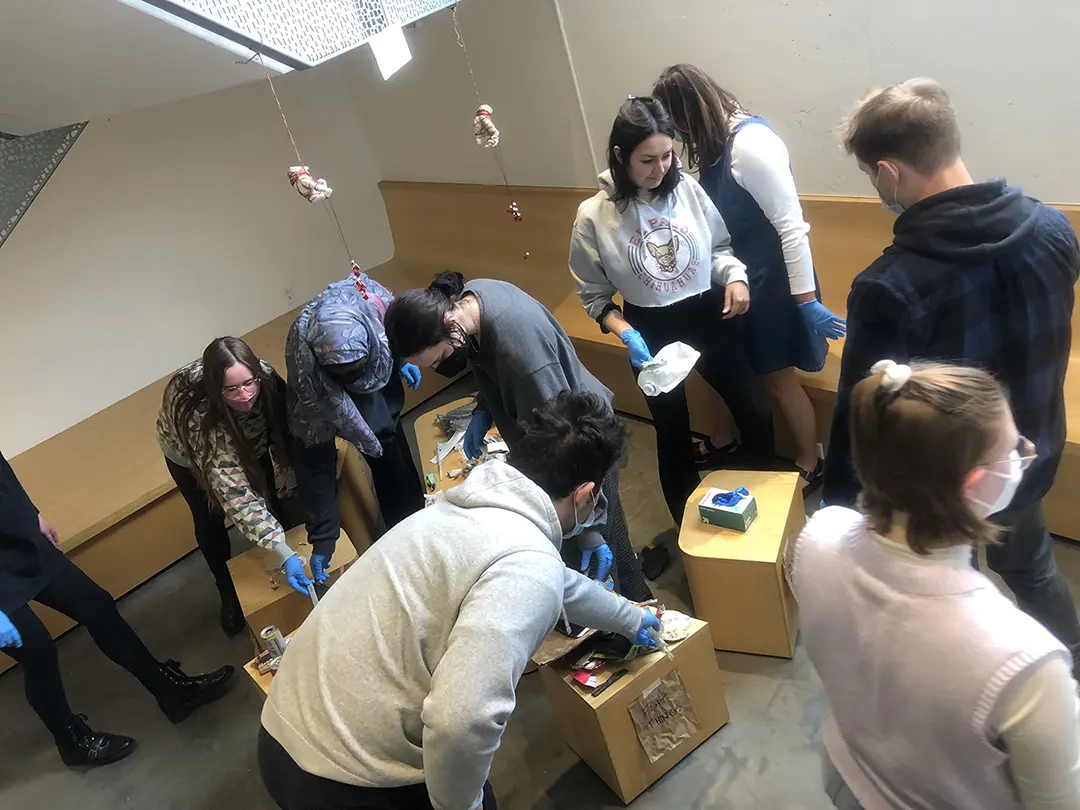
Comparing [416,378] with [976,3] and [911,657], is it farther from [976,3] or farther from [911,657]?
[911,657]

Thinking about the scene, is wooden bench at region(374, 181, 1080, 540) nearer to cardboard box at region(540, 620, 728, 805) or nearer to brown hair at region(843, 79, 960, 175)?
cardboard box at region(540, 620, 728, 805)

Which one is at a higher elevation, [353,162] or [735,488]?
[353,162]

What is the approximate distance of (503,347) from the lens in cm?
206

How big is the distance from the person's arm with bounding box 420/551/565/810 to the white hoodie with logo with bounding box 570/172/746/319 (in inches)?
48.7

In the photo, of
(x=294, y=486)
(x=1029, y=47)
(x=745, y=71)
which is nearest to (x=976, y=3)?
(x=1029, y=47)

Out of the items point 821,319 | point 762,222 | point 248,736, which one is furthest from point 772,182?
point 248,736

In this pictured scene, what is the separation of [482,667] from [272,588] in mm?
1639

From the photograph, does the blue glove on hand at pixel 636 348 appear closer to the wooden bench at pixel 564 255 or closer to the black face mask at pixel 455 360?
the black face mask at pixel 455 360

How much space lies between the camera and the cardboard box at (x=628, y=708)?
2070 mm

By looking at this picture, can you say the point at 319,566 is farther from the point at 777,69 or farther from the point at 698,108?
the point at 777,69

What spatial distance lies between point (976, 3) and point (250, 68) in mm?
2175

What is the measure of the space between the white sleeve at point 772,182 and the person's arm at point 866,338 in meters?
0.97

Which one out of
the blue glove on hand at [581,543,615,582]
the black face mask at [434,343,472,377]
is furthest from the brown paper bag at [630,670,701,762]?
the black face mask at [434,343,472,377]

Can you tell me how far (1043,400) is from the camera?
1.51m
